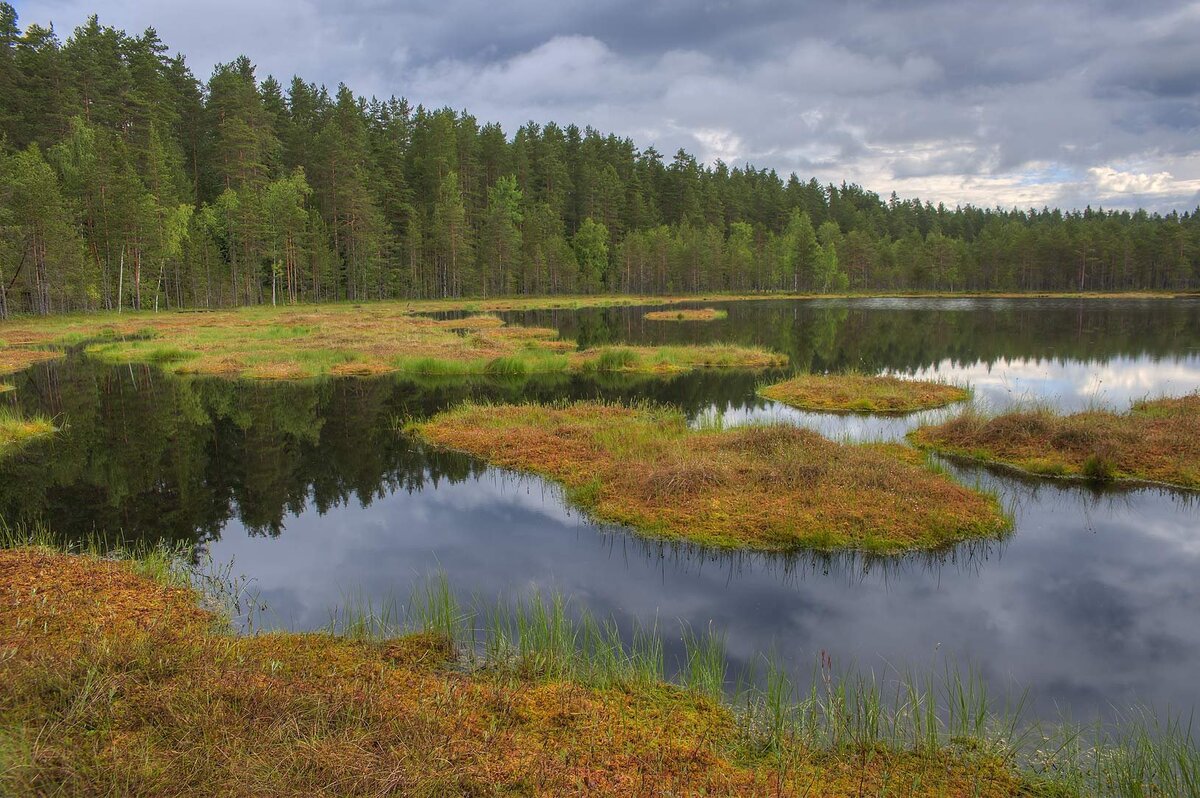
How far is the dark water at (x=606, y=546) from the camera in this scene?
9.72 metres

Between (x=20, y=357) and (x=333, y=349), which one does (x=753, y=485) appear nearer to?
(x=333, y=349)

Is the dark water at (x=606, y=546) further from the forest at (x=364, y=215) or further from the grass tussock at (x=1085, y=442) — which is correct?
the forest at (x=364, y=215)

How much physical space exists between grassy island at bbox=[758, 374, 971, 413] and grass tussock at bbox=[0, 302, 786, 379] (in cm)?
853

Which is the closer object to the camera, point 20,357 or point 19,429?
point 19,429

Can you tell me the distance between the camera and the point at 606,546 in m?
13.5

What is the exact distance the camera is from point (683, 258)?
414 ft

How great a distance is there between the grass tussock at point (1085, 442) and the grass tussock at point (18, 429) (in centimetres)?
2719

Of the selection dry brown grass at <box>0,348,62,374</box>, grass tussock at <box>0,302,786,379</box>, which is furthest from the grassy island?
dry brown grass at <box>0,348,62,374</box>

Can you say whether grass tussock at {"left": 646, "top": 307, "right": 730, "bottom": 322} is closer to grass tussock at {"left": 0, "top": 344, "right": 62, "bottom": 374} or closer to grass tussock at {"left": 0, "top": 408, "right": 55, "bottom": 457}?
grass tussock at {"left": 0, "top": 344, "right": 62, "bottom": 374}

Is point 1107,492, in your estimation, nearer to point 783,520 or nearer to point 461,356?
point 783,520

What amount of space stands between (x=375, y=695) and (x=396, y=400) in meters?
23.3

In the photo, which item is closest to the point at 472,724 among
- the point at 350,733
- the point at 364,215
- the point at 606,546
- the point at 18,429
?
the point at 350,733

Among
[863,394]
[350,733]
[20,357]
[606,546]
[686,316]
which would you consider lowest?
[606,546]

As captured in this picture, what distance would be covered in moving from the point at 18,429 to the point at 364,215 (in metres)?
73.1
